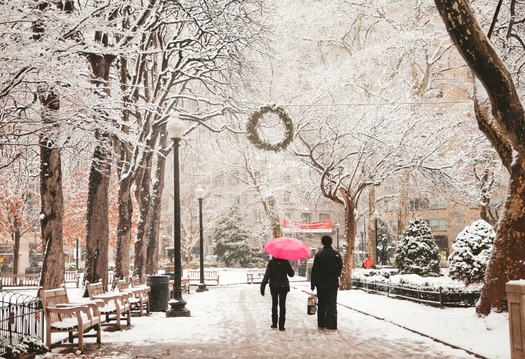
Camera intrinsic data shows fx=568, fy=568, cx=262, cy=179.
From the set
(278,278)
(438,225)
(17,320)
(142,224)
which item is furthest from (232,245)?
(17,320)

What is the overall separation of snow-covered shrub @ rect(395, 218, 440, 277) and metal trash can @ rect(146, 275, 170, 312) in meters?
10.7

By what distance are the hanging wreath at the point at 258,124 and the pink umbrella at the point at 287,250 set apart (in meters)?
8.48

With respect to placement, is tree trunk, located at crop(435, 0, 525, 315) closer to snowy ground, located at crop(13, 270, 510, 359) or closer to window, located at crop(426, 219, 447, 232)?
snowy ground, located at crop(13, 270, 510, 359)

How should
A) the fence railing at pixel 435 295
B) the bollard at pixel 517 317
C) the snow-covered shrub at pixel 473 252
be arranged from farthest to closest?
the snow-covered shrub at pixel 473 252
the fence railing at pixel 435 295
the bollard at pixel 517 317

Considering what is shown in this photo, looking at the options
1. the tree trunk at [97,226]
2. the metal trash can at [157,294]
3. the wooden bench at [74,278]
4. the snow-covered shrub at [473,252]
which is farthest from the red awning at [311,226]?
the tree trunk at [97,226]

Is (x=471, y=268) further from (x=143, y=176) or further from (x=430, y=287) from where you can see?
(x=143, y=176)

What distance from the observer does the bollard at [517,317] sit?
7410mm

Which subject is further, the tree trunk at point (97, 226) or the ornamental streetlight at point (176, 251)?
the tree trunk at point (97, 226)

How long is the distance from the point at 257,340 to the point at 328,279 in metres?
2.36

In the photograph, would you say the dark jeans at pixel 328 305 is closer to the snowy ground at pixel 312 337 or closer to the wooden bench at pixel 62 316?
the snowy ground at pixel 312 337

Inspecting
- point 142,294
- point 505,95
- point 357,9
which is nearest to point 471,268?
point 505,95

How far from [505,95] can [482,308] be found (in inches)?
199

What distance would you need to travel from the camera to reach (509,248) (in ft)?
40.1

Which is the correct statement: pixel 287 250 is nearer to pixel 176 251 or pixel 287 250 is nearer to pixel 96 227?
pixel 176 251
